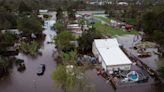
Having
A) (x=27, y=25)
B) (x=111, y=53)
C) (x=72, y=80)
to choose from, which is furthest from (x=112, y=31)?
(x=72, y=80)

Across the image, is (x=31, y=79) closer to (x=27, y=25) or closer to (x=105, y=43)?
(x=105, y=43)

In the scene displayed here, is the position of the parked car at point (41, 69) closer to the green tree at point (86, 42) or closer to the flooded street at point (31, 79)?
the flooded street at point (31, 79)

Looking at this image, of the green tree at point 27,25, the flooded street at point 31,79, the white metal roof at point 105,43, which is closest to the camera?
the flooded street at point 31,79

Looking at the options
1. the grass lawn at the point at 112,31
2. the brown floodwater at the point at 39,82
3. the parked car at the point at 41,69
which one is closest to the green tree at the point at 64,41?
the brown floodwater at the point at 39,82

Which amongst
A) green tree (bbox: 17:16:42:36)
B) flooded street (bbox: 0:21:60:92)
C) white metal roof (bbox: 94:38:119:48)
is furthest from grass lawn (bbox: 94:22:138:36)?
flooded street (bbox: 0:21:60:92)

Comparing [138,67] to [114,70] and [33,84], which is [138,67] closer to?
[114,70]

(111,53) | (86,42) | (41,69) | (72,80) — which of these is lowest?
(41,69)

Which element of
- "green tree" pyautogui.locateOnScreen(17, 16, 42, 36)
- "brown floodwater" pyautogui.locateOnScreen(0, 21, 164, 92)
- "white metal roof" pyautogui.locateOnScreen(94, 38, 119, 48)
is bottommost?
"brown floodwater" pyautogui.locateOnScreen(0, 21, 164, 92)

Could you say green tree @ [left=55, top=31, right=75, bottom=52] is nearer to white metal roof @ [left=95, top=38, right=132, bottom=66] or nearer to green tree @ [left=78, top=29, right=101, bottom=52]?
green tree @ [left=78, top=29, right=101, bottom=52]
